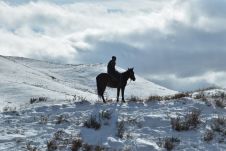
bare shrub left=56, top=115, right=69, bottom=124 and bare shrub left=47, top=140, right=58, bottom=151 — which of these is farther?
bare shrub left=56, top=115, right=69, bottom=124

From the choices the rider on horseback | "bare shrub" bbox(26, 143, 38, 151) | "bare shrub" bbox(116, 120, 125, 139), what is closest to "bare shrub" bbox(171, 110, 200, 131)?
"bare shrub" bbox(116, 120, 125, 139)

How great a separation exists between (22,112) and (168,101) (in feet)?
17.9

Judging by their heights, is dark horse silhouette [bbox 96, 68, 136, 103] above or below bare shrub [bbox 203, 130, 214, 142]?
above

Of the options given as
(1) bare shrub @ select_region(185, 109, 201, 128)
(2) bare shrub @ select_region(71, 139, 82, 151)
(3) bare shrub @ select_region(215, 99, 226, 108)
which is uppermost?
(3) bare shrub @ select_region(215, 99, 226, 108)

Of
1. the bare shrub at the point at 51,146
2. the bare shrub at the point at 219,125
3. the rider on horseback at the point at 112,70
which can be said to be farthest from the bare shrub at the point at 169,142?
the rider on horseback at the point at 112,70

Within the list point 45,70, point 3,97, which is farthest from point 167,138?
point 45,70

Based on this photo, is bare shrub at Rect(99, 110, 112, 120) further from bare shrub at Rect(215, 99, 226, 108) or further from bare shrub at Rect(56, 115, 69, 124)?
bare shrub at Rect(215, 99, 226, 108)

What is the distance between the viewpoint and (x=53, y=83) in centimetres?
6669

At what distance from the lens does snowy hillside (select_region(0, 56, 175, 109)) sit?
4992 centimetres

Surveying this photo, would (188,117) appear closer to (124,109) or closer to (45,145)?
(124,109)

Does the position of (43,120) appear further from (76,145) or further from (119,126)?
(76,145)

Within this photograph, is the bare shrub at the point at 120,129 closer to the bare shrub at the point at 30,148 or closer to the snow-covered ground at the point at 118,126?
the snow-covered ground at the point at 118,126

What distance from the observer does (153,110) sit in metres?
23.0

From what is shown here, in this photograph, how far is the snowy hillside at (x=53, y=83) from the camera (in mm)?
49922
